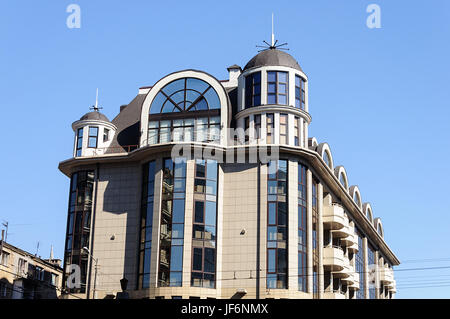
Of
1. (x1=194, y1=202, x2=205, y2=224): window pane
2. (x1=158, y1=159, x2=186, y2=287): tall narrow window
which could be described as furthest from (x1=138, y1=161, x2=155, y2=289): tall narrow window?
(x1=194, y1=202, x2=205, y2=224): window pane

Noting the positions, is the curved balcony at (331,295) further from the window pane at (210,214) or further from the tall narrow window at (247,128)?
the tall narrow window at (247,128)

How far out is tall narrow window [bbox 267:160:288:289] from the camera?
50.2 m

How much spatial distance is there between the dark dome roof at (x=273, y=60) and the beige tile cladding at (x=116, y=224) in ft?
44.2

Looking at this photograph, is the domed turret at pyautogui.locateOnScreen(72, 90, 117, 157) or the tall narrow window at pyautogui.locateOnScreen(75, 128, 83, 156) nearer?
the domed turret at pyautogui.locateOnScreen(72, 90, 117, 157)

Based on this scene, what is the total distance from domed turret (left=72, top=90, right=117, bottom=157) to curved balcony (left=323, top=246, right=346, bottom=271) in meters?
21.8

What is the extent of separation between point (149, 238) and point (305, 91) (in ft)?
60.1

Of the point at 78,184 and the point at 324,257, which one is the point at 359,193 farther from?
the point at 78,184

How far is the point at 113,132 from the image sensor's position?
59.9 m

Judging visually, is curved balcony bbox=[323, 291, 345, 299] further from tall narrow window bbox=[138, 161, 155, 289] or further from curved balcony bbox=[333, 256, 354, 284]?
tall narrow window bbox=[138, 161, 155, 289]

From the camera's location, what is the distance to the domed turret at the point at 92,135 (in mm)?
58406

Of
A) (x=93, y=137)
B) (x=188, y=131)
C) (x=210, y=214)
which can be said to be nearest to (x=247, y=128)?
A: (x=188, y=131)

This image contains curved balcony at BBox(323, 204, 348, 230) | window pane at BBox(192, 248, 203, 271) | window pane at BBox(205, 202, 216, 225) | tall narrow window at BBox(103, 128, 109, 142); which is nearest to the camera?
window pane at BBox(192, 248, 203, 271)

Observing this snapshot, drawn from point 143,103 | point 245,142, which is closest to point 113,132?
point 143,103
